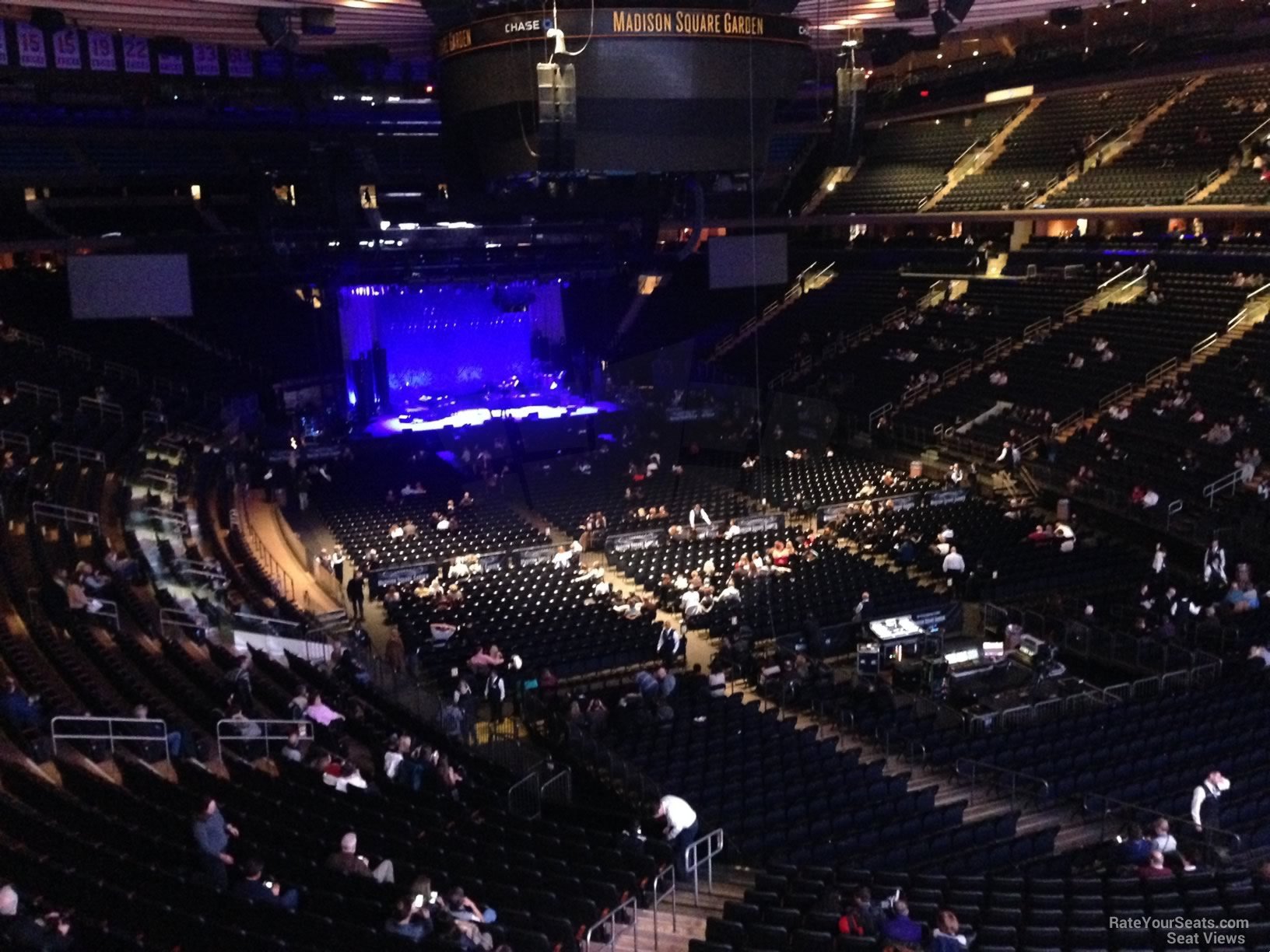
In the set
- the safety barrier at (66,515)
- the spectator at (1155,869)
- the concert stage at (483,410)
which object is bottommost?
the spectator at (1155,869)

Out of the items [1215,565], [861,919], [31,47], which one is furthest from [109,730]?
[1215,565]

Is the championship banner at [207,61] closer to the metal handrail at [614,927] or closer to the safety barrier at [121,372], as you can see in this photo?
the safety barrier at [121,372]

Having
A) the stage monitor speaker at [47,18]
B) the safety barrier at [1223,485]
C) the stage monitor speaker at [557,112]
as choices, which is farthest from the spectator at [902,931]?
the stage monitor speaker at [47,18]

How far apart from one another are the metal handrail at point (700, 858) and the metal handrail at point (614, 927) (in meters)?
1.00

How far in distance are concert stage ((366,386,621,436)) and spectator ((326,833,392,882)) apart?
25.9m

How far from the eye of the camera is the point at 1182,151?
104ft

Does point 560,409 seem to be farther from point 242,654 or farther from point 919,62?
point 242,654

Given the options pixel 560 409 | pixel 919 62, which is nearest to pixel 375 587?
pixel 560 409

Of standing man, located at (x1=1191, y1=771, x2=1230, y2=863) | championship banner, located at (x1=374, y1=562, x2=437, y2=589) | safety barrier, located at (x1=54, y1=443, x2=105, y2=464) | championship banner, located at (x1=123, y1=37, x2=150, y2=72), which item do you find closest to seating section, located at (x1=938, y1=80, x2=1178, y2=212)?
championship banner, located at (x1=374, y1=562, x2=437, y2=589)

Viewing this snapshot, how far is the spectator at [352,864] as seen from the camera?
29.7 ft

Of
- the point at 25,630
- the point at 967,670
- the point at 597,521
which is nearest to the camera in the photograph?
the point at 25,630

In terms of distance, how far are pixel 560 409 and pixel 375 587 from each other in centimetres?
1824

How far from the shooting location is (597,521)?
81.6 ft

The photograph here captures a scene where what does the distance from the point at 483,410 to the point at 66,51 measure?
19092mm
